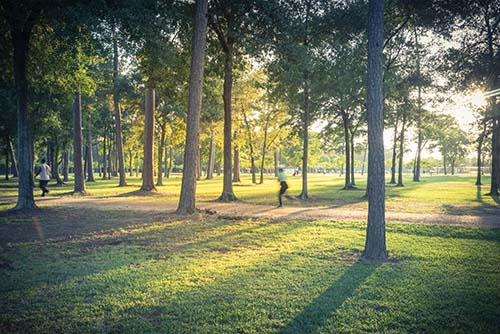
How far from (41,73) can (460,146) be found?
76.7 meters

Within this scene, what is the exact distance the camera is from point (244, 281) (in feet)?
16.5

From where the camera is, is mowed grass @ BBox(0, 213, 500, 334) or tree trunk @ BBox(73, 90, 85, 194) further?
tree trunk @ BBox(73, 90, 85, 194)

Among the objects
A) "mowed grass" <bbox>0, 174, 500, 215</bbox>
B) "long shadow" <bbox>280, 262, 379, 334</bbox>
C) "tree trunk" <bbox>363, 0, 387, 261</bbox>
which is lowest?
"mowed grass" <bbox>0, 174, 500, 215</bbox>

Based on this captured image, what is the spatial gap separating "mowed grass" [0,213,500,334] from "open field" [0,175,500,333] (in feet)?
0.07

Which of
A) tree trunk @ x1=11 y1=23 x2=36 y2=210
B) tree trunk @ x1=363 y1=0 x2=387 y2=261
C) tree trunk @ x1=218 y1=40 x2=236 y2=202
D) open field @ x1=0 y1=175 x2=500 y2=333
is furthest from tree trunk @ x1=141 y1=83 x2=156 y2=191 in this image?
tree trunk @ x1=363 y1=0 x2=387 y2=261

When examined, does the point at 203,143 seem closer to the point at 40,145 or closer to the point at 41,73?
the point at 40,145

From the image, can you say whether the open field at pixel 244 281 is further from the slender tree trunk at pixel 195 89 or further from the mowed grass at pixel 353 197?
the mowed grass at pixel 353 197

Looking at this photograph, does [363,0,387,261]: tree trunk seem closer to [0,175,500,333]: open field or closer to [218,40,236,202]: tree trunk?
[0,175,500,333]: open field

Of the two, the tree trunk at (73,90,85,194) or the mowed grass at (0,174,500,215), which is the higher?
the tree trunk at (73,90,85,194)

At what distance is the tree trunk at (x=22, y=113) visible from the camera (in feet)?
37.1

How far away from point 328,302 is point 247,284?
1.32 metres

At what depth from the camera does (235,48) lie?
17.4 meters

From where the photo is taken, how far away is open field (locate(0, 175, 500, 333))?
3.74 m

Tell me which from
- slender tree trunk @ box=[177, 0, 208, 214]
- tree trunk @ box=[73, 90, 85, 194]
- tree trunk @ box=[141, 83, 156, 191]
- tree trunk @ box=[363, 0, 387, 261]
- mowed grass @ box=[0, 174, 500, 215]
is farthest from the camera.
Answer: tree trunk @ box=[141, 83, 156, 191]
